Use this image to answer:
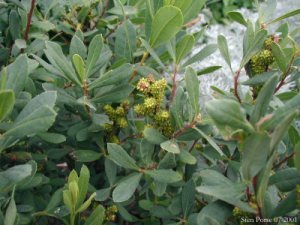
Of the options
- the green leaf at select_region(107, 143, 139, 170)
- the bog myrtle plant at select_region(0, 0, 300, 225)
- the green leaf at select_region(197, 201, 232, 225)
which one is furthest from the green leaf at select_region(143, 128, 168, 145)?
the green leaf at select_region(197, 201, 232, 225)

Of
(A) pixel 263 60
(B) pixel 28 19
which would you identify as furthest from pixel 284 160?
(B) pixel 28 19

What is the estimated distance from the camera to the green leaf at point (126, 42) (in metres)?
1.42

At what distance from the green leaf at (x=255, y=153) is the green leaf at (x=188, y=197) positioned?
386 mm

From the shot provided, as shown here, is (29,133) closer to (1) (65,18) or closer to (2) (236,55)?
(1) (65,18)

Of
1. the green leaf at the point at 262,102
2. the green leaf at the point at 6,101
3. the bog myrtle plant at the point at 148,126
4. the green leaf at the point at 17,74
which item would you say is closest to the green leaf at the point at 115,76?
the bog myrtle plant at the point at 148,126

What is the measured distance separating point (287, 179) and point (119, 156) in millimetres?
459

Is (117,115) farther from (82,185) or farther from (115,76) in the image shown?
(82,185)

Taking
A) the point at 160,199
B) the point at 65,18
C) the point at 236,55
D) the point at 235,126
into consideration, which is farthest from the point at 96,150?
the point at 236,55

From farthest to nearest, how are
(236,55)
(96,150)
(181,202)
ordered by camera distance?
(236,55), (96,150), (181,202)

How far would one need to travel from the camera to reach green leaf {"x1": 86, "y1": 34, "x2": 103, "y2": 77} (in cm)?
127

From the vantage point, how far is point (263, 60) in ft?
4.35

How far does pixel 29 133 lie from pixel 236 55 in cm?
320

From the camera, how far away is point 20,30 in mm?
1579

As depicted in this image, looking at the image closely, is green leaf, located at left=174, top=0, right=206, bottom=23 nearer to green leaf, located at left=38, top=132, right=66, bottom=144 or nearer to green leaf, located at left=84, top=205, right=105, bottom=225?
green leaf, located at left=38, top=132, right=66, bottom=144
